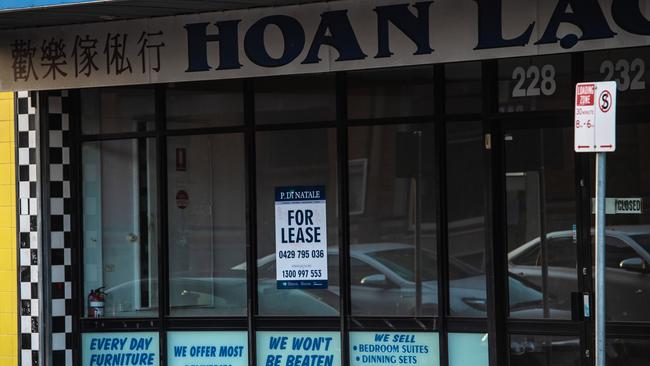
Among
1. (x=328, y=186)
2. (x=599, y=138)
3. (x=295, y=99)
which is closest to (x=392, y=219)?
(x=328, y=186)

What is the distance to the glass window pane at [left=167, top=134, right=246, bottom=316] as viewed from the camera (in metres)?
10.3

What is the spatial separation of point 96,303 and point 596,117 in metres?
5.83

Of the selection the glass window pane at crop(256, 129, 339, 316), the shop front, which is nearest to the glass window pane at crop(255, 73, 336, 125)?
the shop front

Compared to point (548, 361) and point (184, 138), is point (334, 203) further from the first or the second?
point (548, 361)

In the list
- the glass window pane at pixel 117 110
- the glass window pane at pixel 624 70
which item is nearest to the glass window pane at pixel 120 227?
the glass window pane at pixel 117 110

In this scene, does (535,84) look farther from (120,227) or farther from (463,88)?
(120,227)

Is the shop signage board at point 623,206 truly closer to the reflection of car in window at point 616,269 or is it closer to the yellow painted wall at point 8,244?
the reflection of car in window at point 616,269

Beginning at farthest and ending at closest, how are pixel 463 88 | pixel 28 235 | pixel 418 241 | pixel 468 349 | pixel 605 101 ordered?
pixel 28 235, pixel 418 241, pixel 463 88, pixel 468 349, pixel 605 101

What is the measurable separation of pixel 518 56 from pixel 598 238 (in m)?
2.48

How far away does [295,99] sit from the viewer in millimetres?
10086

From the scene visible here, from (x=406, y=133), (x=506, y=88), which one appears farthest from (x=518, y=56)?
(x=406, y=133)

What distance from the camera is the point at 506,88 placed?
9320 mm

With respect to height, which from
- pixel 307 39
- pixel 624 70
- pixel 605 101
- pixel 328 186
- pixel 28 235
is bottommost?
pixel 28 235

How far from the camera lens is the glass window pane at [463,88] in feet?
30.9
